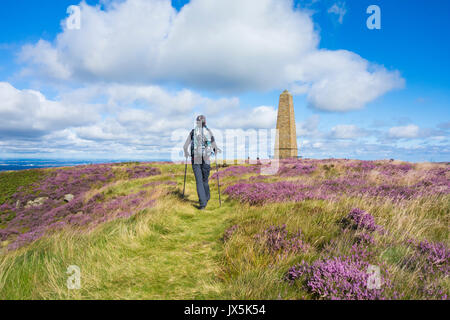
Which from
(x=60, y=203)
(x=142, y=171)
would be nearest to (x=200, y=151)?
(x=60, y=203)

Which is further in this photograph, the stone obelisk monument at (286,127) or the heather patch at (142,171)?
the stone obelisk monument at (286,127)

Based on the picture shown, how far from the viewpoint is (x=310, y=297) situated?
2.53m

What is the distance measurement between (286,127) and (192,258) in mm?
32009

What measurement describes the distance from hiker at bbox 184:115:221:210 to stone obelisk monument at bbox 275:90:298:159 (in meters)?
27.1

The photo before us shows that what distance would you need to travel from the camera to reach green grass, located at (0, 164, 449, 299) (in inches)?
116

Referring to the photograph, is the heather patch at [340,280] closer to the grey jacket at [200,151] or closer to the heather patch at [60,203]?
the grey jacket at [200,151]

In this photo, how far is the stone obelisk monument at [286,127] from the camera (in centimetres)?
3303

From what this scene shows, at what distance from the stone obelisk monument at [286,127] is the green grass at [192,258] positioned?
28143mm

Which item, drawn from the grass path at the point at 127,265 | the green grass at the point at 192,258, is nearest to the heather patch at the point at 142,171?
the green grass at the point at 192,258

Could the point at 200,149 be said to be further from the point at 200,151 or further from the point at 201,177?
the point at 201,177

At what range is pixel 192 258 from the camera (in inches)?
166
